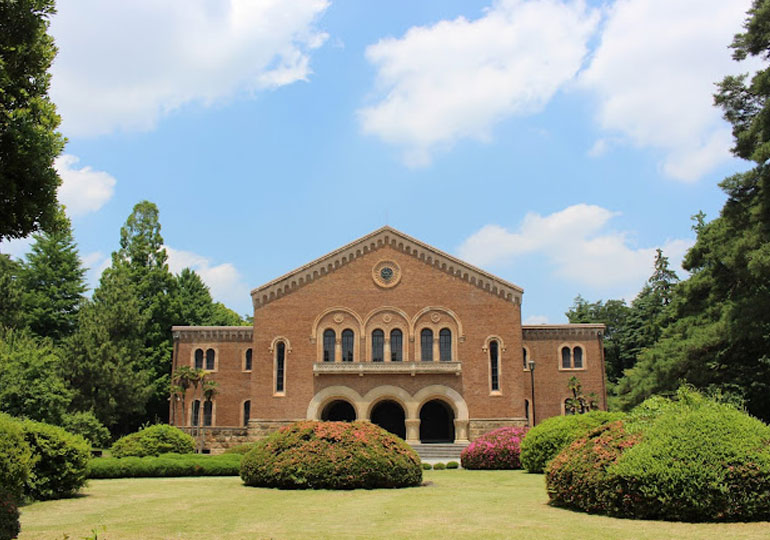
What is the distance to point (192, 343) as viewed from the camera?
4341 cm

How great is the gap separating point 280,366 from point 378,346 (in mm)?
5765

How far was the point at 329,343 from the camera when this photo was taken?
39.8m

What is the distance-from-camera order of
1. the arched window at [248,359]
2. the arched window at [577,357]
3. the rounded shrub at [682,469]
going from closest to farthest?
the rounded shrub at [682,469]
the arched window at [577,357]
the arched window at [248,359]

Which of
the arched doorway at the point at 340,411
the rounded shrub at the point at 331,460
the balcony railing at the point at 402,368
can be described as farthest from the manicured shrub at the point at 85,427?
the rounded shrub at the point at 331,460

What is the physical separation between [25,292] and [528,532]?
4622 centimetres

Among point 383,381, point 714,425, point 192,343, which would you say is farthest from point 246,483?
point 192,343

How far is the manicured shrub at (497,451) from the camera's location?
25.9 metres

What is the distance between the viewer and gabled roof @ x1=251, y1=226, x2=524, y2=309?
40188 mm

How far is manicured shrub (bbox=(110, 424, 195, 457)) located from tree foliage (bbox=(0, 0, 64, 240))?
58.9ft

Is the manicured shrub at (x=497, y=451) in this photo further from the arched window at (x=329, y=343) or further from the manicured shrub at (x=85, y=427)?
the manicured shrub at (x=85, y=427)

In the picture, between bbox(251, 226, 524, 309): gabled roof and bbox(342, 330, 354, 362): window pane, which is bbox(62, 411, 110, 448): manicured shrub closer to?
bbox(251, 226, 524, 309): gabled roof

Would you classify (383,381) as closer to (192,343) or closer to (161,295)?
(192,343)

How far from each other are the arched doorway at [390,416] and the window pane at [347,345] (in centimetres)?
343

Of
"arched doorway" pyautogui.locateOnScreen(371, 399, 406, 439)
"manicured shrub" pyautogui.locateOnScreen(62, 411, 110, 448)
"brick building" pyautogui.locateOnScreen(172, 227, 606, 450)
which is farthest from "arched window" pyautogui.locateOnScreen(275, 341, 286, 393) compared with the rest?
"manicured shrub" pyautogui.locateOnScreen(62, 411, 110, 448)
